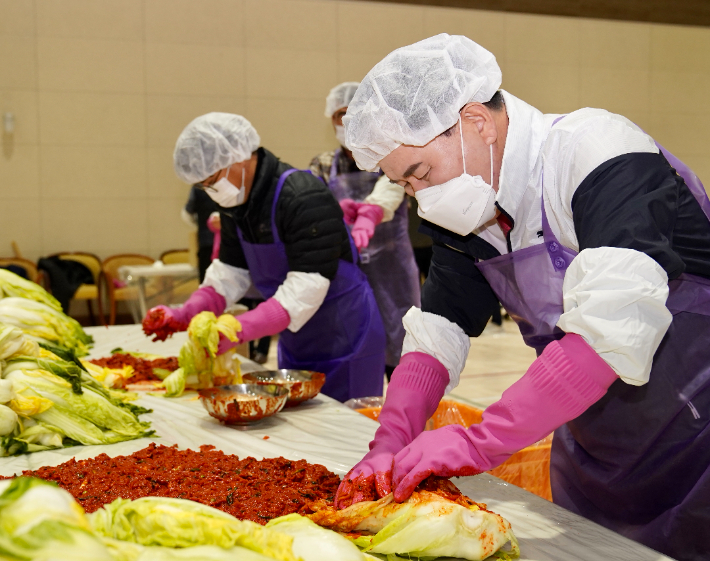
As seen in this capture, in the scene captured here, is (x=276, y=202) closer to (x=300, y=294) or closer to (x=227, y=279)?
(x=300, y=294)

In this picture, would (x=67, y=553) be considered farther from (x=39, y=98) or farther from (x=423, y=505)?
(x=39, y=98)

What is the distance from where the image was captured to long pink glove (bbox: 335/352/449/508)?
54.4 inches

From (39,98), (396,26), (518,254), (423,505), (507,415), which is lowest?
(423,505)

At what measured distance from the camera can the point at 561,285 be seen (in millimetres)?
1487

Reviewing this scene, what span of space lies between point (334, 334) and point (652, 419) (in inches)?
64.3

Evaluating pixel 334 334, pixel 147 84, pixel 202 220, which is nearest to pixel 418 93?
pixel 334 334

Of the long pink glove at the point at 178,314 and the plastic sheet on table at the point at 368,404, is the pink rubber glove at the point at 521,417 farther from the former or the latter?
the long pink glove at the point at 178,314

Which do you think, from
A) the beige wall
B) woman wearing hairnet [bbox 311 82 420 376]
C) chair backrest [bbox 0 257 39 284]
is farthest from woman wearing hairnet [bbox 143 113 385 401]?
the beige wall

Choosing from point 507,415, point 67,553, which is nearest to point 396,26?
point 507,415

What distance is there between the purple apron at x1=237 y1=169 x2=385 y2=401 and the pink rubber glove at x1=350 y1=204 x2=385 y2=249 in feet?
2.10

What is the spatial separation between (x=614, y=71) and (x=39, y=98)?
7.57 m

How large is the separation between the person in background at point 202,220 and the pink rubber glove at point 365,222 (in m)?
2.34

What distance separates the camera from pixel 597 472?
5.35 ft

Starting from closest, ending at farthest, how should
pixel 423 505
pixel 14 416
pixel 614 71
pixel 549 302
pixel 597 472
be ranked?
1. pixel 423 505
2. pixel 549 302
3. pixel 597 472
4. pixel 14 416
5. pixel 614 71
